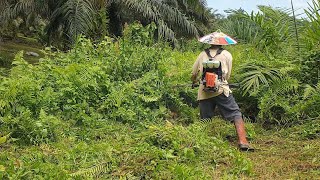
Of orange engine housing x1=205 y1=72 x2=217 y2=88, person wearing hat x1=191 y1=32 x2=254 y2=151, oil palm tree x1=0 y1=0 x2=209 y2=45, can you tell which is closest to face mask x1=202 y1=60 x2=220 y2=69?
person wearing hat x1=191 y1=32 x2=254 y2=151

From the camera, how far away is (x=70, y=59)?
8539mm

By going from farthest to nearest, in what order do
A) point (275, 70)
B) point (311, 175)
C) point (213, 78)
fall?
point (275, 70)
point (213, 78)
point (311, 175)

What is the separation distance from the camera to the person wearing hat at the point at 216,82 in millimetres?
6473

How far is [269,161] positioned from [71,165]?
2.25 meters

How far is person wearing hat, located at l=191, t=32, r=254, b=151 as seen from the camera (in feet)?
21.2

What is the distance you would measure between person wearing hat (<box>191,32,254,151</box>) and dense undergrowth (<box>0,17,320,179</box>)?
9.8 inches

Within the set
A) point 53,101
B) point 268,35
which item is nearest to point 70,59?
point 53,101

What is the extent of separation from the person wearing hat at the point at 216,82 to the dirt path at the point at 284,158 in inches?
20.9

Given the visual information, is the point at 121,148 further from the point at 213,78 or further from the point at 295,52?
the point at 295,52

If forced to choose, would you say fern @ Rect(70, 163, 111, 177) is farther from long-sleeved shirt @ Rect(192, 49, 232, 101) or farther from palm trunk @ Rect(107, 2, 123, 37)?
palm trunk @ Rect(107, 2, 123, 37)

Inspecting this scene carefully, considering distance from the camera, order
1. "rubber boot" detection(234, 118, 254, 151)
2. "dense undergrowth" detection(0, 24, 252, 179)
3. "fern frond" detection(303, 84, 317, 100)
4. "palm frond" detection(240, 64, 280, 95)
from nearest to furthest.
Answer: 1. "dense undergrowth" detection(0, 24, 252, 179)
2. "rubber boot" detection(234, 118, 254, 151)
3. "fern frond" detection(303, 84, 317, 100)
4. "palm frond" detection(240, 64, 280, 95)

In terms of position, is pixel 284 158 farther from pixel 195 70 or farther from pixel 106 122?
pixel 106 122

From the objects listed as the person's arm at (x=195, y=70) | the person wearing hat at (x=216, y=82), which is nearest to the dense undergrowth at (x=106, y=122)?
the person wearing hat at (x=216, y=82)

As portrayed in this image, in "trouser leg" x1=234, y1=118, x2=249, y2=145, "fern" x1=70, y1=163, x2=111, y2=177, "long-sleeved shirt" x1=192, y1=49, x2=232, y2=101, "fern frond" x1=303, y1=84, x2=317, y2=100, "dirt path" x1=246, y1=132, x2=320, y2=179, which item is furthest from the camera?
"fern frond" x1=303, y1=84, x2=317, y2=100
